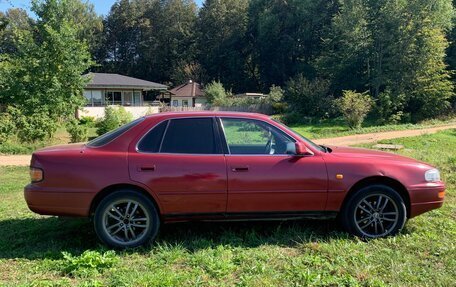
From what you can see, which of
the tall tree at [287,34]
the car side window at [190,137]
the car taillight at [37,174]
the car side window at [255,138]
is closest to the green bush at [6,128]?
the car taillight at [37,174]

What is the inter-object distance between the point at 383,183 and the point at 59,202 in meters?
3.80

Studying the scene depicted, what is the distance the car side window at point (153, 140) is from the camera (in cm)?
498

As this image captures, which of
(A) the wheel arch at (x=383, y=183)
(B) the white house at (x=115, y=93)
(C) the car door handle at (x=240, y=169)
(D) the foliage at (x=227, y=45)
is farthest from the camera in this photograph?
(D) the foliage at (x=227, y=45)

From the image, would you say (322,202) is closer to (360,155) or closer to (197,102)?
(360,155)

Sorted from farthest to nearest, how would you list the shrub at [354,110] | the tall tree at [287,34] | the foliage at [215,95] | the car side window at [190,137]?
the tall tree at [287,34] < the foliage at [215,95] < the shrub at [354,110] < the car side window at [190,137]

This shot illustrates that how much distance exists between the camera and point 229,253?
4.66m

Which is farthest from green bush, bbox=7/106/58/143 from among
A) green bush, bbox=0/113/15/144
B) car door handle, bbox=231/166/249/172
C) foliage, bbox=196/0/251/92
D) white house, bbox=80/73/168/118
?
foliage, bbox=196/0/251/92

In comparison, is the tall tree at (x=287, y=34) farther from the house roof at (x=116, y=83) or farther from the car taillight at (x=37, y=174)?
the car taillight at (x=37, y=174)

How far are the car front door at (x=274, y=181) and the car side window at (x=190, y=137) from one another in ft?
0.75

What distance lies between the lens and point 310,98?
116ft

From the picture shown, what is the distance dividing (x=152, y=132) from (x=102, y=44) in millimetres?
69158

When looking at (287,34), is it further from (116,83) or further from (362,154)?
(362,154)

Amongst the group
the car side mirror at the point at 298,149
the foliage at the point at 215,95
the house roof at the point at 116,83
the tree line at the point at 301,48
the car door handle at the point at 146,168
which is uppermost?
the tree line at the point at 301,48

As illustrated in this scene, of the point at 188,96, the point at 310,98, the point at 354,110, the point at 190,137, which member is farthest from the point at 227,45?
the point at 190,137
